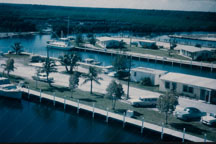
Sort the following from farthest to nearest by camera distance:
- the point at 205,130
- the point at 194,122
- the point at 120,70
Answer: the point at 120,70 < the point at 194,122 < the point at 205,130

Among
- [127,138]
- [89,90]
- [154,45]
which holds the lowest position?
[127,138]

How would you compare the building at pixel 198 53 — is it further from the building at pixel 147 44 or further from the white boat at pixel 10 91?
the white boat at pixel 10 91

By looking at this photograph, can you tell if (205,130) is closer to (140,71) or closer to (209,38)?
(140,71)

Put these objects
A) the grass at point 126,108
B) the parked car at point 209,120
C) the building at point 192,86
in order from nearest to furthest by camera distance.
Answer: the grass at point 126,108 → the parked car at point 209,120 → the building at point 192,86

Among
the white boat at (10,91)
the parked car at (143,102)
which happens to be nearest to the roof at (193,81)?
the parked car at (143,102)

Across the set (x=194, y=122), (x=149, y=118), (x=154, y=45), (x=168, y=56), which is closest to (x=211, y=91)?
(x=194, y=122)

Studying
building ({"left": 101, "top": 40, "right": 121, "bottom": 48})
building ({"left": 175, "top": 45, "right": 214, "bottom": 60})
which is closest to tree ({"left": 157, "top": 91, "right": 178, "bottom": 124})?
building ({"left": 175, "top": 45, "right": 214, "bottom": 60})

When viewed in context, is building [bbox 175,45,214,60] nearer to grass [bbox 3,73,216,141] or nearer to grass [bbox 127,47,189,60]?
grass [bbox 127,47,189,60]
